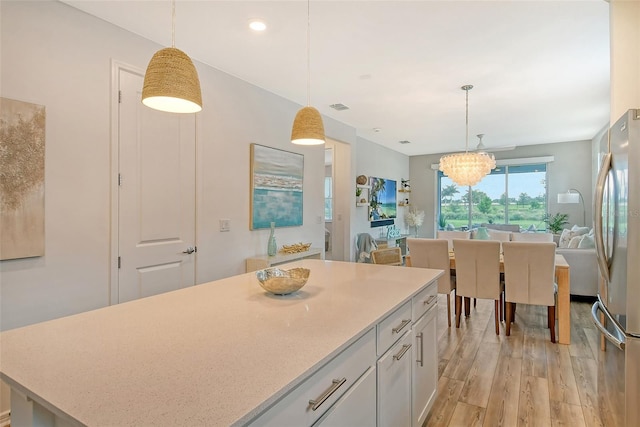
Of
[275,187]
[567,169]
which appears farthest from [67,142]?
[567,169]

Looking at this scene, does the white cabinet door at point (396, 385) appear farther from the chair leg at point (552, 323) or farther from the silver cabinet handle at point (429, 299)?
the chair leg at point (552, 323)

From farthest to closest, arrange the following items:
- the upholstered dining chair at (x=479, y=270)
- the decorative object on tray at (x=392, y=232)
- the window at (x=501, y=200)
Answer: the window at (x=501, y=200) → the decorative object on tray at (x=392, y=232) → the upholstered dining chair at (x=479, y=270)

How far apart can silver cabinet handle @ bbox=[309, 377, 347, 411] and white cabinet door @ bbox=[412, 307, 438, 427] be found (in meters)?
0.80

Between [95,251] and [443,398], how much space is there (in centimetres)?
258

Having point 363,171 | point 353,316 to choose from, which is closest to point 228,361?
point 353,316

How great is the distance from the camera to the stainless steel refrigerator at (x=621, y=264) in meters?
1.50

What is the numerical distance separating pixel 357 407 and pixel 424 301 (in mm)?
873

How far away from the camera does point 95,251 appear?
8.09 ft

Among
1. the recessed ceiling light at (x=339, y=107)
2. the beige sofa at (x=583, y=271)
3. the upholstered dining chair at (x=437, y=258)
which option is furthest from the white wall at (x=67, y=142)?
the beige sofa at (x=583, y=271)

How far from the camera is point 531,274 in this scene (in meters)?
3.36

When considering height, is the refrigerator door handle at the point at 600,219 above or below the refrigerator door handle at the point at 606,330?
above

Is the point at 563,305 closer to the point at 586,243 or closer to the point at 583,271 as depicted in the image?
the point at 583,271

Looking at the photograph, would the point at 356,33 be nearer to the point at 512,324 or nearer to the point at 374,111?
the point at 374,111

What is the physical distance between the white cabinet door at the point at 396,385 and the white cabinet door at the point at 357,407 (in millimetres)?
74
